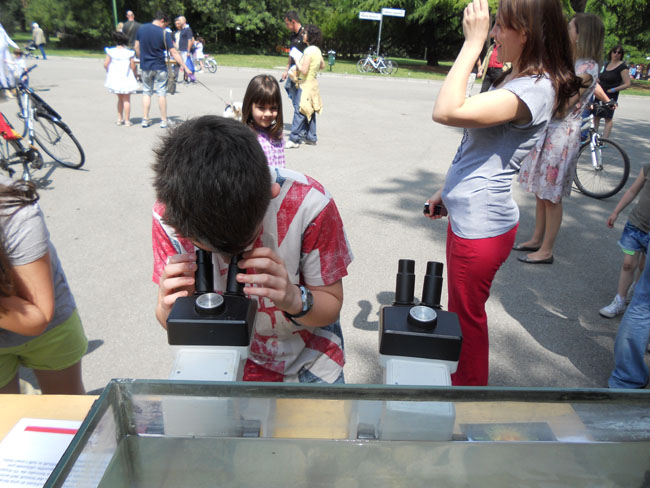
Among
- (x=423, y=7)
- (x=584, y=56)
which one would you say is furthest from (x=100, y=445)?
(x=423, y=7)

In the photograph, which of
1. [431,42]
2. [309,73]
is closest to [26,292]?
[309,73]

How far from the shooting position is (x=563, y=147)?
3.96m

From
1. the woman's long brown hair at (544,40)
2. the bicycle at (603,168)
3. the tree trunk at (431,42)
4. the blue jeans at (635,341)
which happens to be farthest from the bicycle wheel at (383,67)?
the woman's long brown hair at (544,40)

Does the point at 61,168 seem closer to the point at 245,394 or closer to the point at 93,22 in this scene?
the point at 245,394

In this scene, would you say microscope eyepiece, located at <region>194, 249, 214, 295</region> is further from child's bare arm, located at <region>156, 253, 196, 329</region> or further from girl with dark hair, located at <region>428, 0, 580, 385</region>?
girl with dark hair, located at <region>428, 0, 580, 385</region>

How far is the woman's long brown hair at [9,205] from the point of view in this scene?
4.85ft

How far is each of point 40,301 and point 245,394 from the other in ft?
3.80

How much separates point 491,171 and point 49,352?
6.14 ft

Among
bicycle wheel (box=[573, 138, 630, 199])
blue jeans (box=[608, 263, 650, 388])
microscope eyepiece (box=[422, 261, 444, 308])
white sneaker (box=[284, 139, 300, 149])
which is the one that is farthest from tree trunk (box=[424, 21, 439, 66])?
microscope eyepiece (box=[422, 261, 444, 308])

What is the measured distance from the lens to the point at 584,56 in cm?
380

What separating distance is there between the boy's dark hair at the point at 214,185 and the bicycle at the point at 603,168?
5.87m

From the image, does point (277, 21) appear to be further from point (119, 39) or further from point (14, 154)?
point (14, 154)

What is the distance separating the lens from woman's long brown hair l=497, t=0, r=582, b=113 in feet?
5.93

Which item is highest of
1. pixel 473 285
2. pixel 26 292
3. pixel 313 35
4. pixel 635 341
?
pixel 313 35
